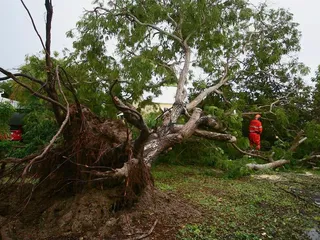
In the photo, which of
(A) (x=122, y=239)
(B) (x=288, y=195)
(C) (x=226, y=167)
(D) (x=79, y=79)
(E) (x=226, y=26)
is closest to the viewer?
(A) (x=122, y=239)

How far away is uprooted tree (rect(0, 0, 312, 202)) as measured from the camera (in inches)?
128

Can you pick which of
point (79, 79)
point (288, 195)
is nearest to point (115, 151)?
point (288, 195)

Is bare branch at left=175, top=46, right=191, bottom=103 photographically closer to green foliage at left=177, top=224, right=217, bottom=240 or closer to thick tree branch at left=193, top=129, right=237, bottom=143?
thick tree branch at left=193, top=129, right=237, bottom=143

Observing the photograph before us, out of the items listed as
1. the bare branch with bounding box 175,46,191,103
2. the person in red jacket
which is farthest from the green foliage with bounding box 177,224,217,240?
the person in red jacket

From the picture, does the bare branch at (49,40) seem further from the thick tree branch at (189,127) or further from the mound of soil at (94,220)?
the thick tree branch at (189,127)

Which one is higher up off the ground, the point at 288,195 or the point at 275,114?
the point at 275,114

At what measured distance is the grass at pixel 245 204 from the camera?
10.4 feet

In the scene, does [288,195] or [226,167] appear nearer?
[288,195]

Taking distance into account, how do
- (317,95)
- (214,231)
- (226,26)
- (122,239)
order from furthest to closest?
(317,95), (226,26), (214,231), (122,239)

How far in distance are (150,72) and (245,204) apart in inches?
134

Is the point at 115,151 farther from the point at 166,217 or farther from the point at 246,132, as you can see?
the point at 246,132

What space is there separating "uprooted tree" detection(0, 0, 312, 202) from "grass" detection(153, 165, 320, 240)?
2.61ft

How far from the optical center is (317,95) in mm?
9555

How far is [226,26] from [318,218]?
602cm
